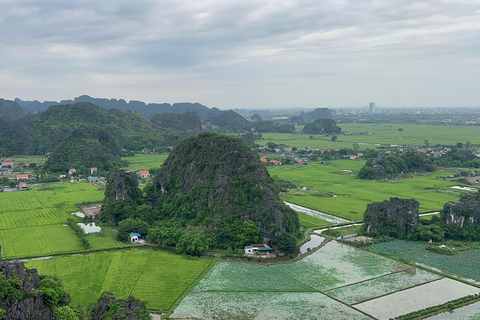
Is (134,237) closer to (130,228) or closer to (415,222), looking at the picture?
(130,228)

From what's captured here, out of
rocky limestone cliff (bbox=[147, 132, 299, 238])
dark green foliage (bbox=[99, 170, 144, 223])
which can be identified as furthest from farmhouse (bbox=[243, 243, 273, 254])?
dark green foliage (bbox=[99, 170, 144, 223])

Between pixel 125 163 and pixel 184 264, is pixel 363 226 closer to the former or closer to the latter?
Result: pixel 184 264

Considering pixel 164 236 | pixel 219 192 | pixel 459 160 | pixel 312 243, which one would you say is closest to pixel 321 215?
pixel 312 243

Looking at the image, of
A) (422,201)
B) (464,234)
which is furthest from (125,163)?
(464,234)

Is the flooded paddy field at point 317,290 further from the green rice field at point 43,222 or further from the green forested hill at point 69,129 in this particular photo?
the green forested hill at point 69,129

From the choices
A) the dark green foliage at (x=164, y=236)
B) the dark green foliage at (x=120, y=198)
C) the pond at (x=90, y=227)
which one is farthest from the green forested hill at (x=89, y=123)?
the dark green foliage at (x=164, y=236)
